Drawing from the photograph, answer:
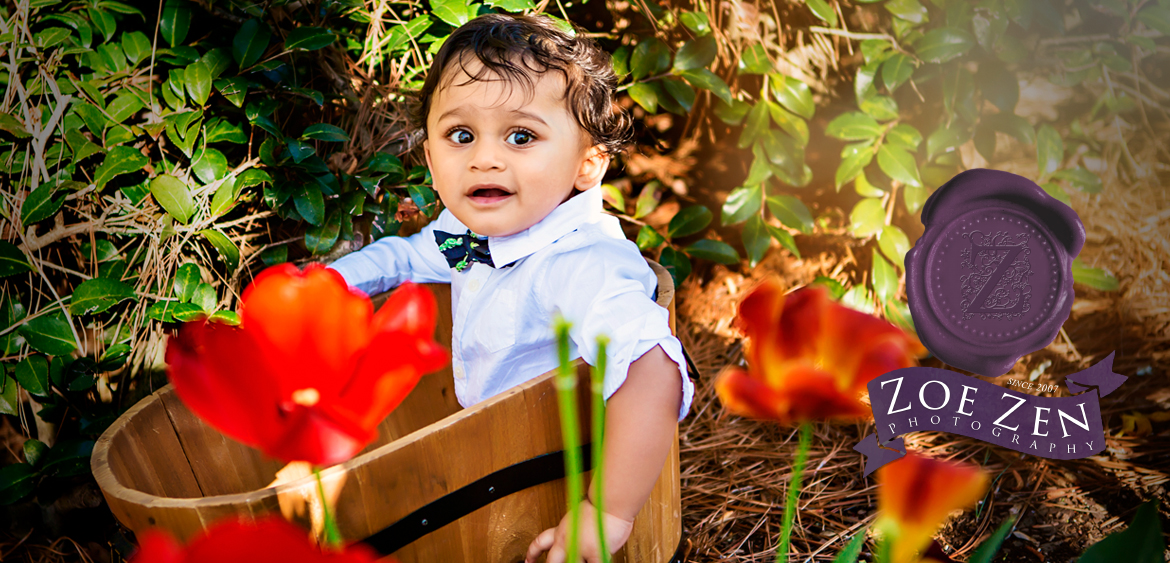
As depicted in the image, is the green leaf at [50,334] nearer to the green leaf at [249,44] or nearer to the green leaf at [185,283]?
the green leaf at [185,283]

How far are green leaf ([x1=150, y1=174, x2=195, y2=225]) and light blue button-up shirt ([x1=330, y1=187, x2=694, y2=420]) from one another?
0.18 metres

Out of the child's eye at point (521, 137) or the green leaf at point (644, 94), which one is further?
the green leaf at point (644, 94)

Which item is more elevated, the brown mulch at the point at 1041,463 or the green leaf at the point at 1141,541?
the green leaf at the point at 1141,541

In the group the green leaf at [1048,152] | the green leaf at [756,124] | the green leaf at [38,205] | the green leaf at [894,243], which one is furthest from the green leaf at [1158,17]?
the green leaf at [38,205]

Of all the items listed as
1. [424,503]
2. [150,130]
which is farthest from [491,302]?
[150,130]

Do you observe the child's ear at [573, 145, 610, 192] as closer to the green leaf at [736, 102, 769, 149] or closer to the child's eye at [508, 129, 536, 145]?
the child's eye at [508, 129, 536, 145]

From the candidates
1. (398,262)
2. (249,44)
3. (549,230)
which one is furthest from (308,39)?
(549,230)

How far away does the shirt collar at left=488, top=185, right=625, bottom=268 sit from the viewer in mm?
730

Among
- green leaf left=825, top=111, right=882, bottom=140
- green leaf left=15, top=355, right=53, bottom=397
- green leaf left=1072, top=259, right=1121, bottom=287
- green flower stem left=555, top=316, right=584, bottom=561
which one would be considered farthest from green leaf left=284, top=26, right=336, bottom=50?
green leaf left=1072, top=259, right=1121, bottom=287

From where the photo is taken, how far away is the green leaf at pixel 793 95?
43.3 inches

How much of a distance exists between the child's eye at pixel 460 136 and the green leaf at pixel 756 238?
1.94 ft

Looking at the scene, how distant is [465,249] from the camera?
0.79m

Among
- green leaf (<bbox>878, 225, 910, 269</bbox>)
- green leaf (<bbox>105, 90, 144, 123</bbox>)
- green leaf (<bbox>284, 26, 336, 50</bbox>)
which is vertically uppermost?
green leaf (<bbox>284, 26, 336, 50</bbox>)

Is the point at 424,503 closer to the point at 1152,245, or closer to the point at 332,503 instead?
the point at 332,503
